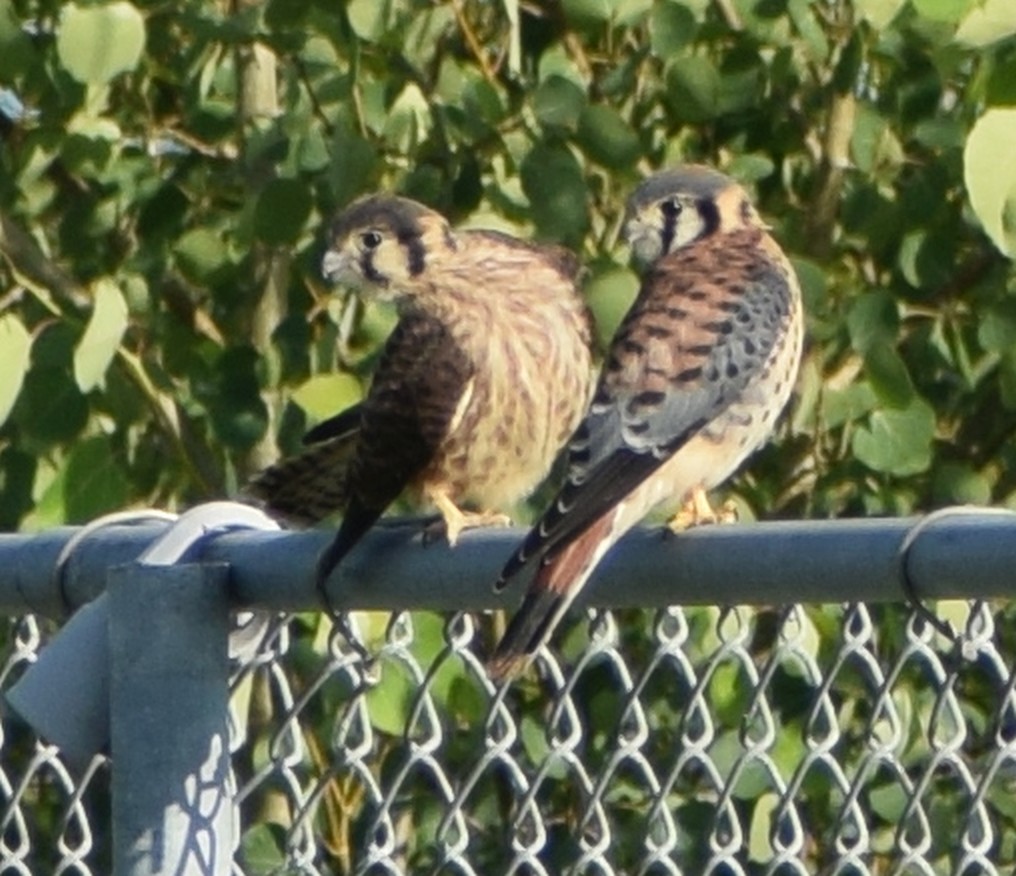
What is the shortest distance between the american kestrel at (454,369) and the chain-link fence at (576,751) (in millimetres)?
199

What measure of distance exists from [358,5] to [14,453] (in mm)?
935

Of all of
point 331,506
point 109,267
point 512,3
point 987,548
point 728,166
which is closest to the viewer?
point 987,548

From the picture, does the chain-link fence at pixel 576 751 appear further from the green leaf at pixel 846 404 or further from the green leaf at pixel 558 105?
the green leaf at pixel 558 105

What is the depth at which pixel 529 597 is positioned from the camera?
7.01 ft

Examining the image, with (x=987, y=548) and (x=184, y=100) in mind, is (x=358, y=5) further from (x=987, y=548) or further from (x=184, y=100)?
(x=987, y=548)

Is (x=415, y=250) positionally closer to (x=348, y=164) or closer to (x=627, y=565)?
(x=348, y=164)

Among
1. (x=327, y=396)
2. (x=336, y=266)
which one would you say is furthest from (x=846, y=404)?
(x=336, y=266)

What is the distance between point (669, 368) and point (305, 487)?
1.38 ft

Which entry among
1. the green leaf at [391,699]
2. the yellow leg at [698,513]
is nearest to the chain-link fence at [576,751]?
the green leaf at [391,699]

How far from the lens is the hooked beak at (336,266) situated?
10.8 ft

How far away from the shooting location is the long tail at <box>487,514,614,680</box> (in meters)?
2.12

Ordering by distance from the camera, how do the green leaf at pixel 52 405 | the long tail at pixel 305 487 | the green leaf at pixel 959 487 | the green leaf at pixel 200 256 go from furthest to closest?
the green leaf at pixel 200 256, the green leaf at pixel 959 487, the green leaf at pixel 52 405, the long tail at pixel 305 487

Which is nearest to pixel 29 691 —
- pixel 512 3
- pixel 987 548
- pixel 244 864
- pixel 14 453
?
pixel 987 548

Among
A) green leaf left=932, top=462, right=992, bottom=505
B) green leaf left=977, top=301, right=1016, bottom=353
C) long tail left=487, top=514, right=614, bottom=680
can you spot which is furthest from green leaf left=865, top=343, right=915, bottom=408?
long tail left=487, top=514, right=614, bottom=680
